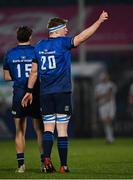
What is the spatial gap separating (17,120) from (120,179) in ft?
7.51

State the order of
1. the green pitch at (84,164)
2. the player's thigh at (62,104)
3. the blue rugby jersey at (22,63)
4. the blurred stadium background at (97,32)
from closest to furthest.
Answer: the green pitch at (84,164)
the player's thigh at (62,104)
the blue rugby jersey at (22,63)
the blurred stadium background at (97,32)

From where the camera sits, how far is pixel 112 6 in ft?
97.6

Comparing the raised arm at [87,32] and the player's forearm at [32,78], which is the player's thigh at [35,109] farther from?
the raised arm at [87,32]

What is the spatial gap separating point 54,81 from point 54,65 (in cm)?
22

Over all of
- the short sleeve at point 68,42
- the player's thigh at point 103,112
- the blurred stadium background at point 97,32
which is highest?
the short sleeve at point 68,42

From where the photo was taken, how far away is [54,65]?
12.3m

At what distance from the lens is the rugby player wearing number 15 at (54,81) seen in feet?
40.2

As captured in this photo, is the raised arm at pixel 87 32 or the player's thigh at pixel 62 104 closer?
the raised arm at pixel 87 32

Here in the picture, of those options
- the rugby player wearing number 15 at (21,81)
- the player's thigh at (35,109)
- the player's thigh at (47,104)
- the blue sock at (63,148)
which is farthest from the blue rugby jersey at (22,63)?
the blue sock at (63,148)

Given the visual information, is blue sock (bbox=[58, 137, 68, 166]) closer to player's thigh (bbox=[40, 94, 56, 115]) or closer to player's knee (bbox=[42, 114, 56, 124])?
player's knee (bbox=[42, 114, 56, 124])

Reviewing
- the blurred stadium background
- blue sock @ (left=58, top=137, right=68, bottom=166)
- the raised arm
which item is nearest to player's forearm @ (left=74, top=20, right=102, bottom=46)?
the raised arm

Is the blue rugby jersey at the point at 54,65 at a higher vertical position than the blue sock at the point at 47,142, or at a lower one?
higher

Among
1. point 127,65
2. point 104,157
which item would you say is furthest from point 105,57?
point 104,157

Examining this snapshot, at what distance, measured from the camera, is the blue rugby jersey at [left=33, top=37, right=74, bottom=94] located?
1230cm
